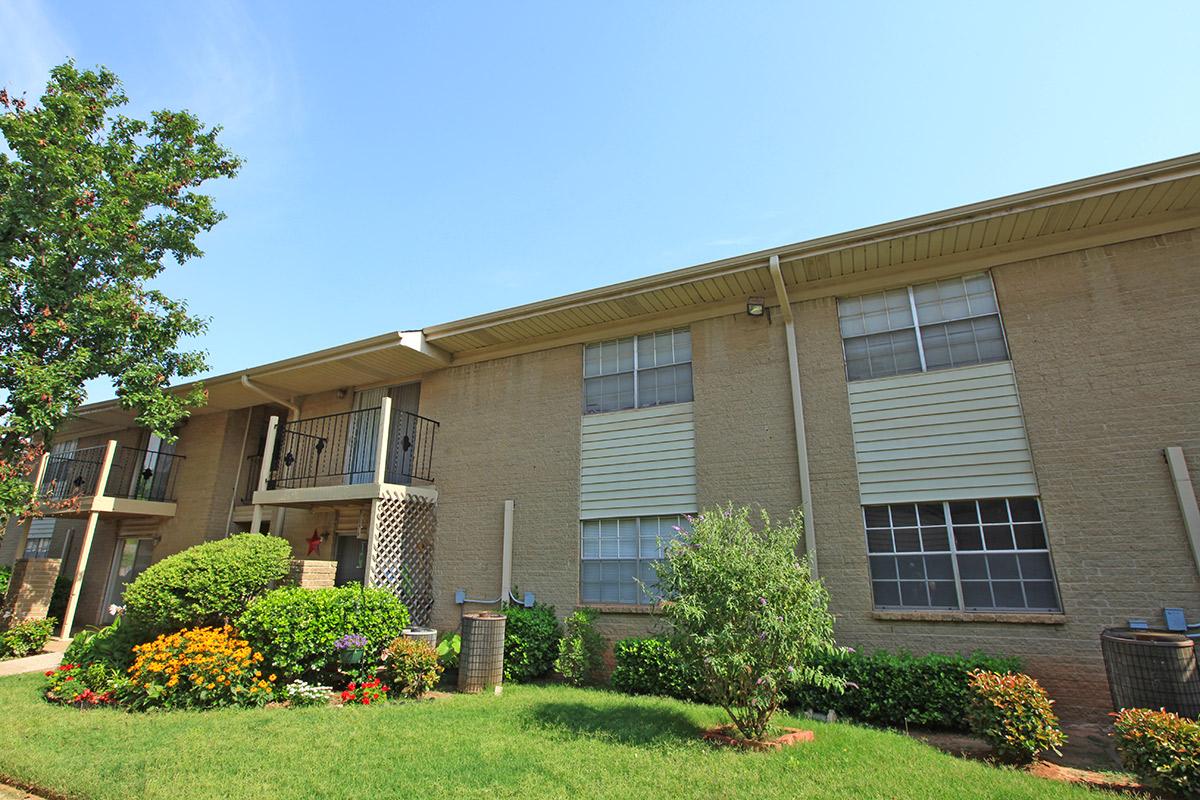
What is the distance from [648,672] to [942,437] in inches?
195

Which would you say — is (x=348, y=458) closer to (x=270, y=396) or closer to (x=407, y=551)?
(x=270, y=396)

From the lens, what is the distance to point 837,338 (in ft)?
28.8

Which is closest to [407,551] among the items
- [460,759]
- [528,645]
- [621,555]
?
[528,645]

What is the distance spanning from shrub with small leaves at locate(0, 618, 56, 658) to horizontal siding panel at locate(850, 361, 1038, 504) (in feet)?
48.8

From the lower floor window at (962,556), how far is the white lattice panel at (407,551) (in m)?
7.49

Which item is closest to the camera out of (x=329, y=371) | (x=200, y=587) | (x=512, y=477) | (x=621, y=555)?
(x=200, y=587)

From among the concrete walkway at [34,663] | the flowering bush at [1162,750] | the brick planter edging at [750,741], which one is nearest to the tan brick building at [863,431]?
the flowering bush at [1162,750]

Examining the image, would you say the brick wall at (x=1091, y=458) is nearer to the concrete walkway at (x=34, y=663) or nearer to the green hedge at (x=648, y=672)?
the green hedge at (x=648, y=672)

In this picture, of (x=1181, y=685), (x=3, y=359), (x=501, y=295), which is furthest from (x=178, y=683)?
(x=1181, y=685)

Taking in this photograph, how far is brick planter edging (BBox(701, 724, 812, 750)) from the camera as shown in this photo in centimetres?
539

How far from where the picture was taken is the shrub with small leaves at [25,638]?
11023 mm

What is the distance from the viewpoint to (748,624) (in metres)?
5.71

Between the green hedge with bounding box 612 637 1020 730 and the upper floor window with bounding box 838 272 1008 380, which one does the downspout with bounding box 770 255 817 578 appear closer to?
the upper floor window with bounding box 838 272 1008 380

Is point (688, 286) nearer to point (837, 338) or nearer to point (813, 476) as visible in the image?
point (837, 338)
